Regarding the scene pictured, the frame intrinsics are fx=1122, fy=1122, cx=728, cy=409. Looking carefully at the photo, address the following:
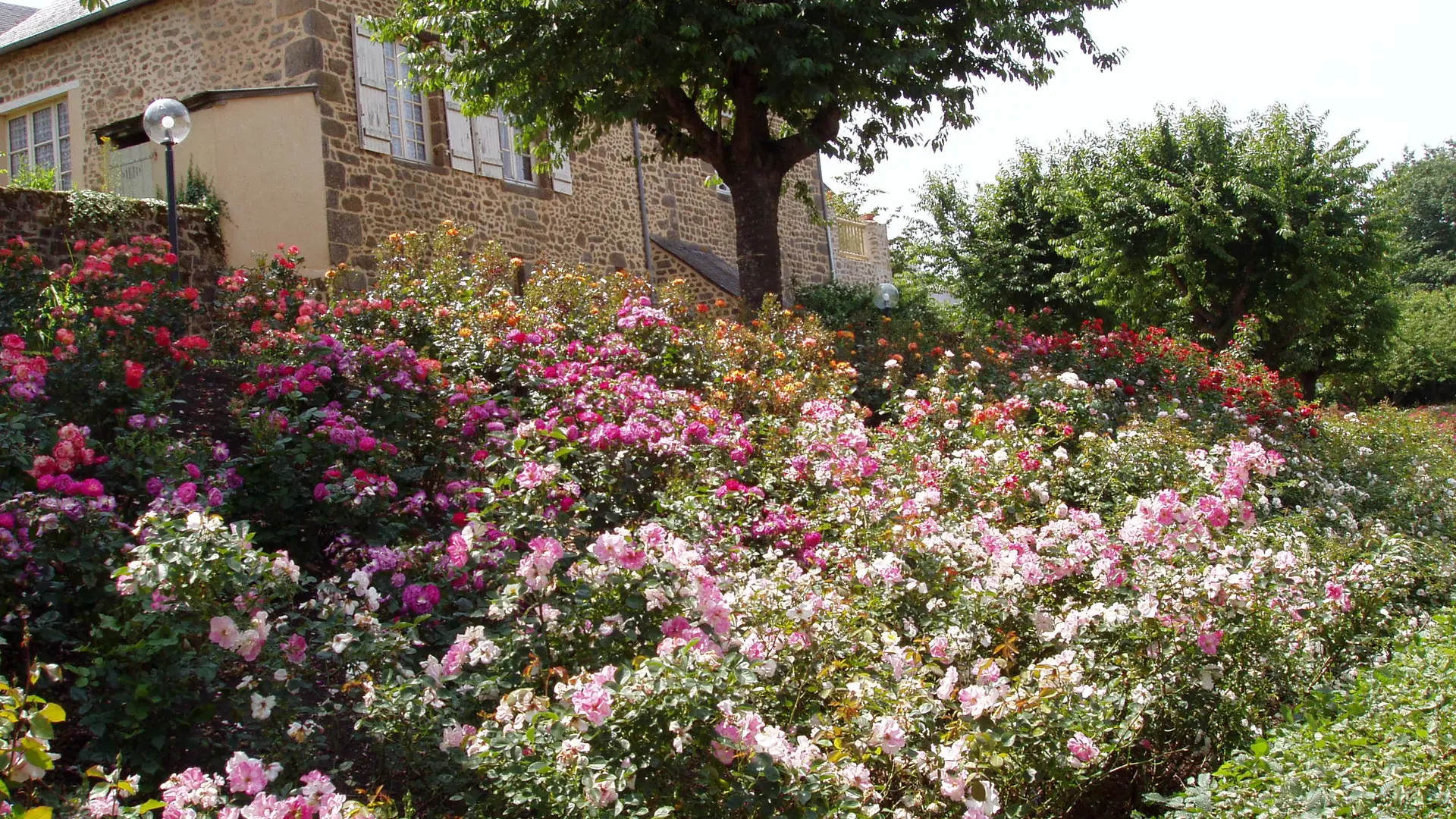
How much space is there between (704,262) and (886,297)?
10.7 feet

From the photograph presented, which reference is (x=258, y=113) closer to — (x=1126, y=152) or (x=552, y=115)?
(x=552, y=115)

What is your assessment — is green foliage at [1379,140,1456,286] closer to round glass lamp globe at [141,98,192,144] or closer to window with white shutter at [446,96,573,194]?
window with white shutter at [446,96,573,194]

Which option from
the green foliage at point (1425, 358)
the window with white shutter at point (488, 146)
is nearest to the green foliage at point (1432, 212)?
the green foliage at point (1425, 358)

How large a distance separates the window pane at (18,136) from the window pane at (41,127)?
143mm

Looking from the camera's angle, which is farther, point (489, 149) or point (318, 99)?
point (489, 149)

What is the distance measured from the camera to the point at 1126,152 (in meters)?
18.1

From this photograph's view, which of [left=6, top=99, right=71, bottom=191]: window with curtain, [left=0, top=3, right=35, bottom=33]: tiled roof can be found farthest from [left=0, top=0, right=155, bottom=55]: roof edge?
[left=0, top=3, right=35, bottom=33]: tiled roof

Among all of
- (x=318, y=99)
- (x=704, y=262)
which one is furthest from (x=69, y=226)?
(x=704, y=262)

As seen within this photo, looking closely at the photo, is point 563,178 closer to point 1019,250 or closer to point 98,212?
point 98,212

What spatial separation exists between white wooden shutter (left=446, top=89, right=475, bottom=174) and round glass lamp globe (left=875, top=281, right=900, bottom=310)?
6.89 m

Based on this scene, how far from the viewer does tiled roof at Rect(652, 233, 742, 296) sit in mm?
15320

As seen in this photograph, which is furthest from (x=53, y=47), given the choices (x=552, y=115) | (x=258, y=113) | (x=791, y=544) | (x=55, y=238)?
(x=791, y=544)

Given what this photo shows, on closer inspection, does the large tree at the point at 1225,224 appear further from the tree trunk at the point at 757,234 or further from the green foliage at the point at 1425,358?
the green foliage at the point at 1425,358

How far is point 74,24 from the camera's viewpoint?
41.0 feet
